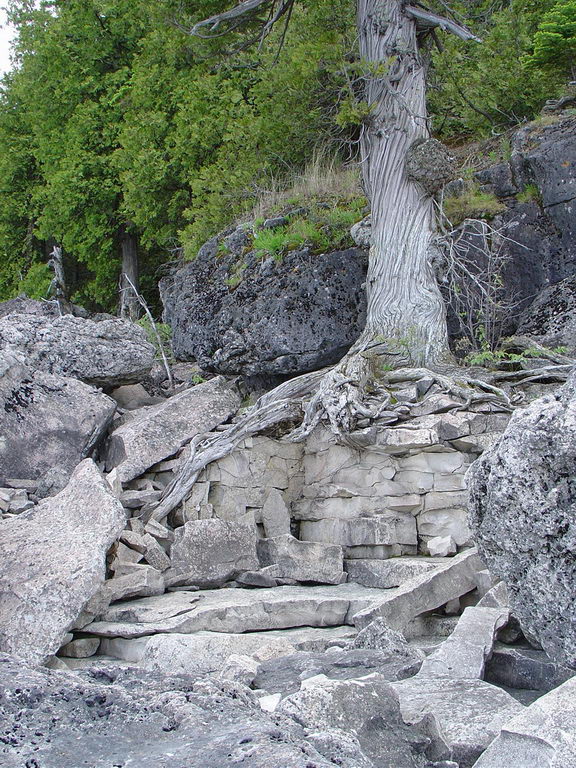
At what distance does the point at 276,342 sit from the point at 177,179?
5801 millimetres

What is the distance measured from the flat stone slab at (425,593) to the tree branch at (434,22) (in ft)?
21.4

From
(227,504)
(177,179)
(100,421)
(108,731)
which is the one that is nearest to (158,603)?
(227,504)

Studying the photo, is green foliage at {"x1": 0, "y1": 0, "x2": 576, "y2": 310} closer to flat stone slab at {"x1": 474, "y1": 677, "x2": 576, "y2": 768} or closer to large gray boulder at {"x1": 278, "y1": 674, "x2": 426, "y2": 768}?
large gray boulder at {"x1": 278, "y1": 674, "x2": 426, "y2": 768}

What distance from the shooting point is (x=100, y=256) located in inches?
616

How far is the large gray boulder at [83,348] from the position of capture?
908 centimetres

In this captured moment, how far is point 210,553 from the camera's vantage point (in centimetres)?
647

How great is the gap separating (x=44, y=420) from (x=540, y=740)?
6670mm

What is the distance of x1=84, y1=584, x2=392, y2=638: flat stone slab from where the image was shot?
5.23m

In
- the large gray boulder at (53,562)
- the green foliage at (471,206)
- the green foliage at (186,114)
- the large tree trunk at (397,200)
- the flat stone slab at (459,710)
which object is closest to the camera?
the flat stone slab at (459,710)

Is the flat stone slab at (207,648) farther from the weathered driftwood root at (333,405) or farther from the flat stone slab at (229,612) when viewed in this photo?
the weathered driftwood root at (333,405)

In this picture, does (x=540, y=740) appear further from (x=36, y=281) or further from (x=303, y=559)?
(x=36, y=281)

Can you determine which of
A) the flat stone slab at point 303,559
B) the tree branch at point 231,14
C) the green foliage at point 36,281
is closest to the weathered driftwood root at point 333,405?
the flat stone slab at point 303,559

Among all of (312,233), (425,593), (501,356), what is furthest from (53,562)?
(312,233)

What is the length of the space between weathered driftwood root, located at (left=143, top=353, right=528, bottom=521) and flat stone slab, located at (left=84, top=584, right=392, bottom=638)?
155 centimetres
